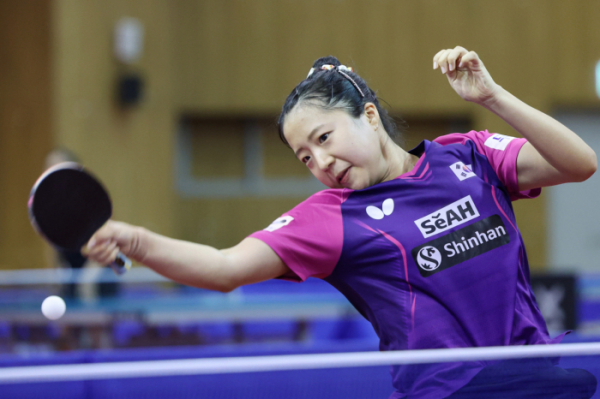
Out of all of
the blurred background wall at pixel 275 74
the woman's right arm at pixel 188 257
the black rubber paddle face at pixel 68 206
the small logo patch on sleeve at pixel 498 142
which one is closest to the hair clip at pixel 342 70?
the small logo patch on sleeve at pixel 498 142

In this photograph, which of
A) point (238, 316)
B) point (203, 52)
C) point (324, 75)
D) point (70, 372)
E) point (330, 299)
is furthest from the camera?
point (203, 52)

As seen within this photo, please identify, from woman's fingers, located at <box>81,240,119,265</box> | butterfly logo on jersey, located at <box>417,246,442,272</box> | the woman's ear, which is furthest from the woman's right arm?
the woman's ear

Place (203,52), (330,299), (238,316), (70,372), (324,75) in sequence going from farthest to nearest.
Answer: (203,52) < (330,299) < (238,316) < (324,75) < (70,372)

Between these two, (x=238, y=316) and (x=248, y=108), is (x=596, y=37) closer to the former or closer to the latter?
(x=248, y=108)

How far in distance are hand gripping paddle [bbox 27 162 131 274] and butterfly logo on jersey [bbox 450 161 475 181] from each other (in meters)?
0.78

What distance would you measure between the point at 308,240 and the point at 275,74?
7007 mm

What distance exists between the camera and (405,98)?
8219mm

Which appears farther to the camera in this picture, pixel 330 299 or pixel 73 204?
pixel 330 299

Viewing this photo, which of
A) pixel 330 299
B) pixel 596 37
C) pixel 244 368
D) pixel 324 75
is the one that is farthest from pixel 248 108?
pixel 244 368

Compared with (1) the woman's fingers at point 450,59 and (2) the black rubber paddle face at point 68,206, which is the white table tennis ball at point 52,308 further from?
(1) the woman's fingers at point 450,59

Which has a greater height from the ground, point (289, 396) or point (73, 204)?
point (73, 204)

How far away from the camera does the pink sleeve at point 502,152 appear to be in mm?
1455

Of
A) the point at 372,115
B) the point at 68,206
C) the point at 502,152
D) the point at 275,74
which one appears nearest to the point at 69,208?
the point at 68,206

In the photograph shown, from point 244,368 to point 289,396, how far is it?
251 mm
